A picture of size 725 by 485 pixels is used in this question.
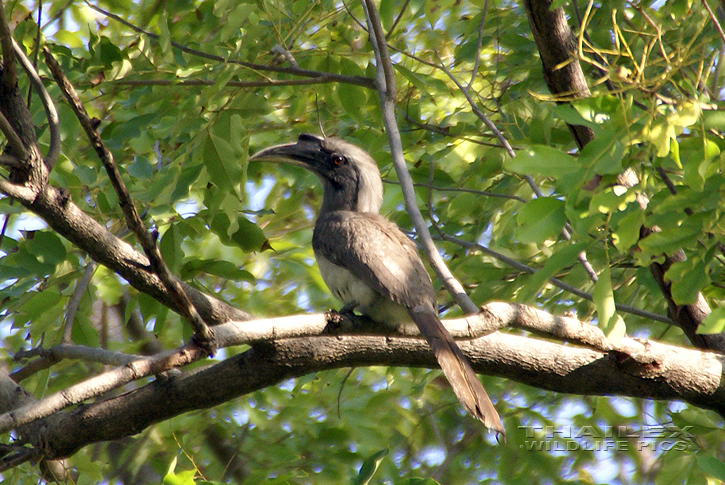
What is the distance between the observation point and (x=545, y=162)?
198 centimetres

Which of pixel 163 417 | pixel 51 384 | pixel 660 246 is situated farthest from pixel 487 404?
pixel 51 384

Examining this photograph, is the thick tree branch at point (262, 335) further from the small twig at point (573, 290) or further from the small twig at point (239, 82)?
the small twig at point (239, 82)

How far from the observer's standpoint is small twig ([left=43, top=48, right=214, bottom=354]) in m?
1.83

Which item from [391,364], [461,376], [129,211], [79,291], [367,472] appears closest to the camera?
[129,211]

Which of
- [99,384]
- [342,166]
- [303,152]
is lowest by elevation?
[99,384]

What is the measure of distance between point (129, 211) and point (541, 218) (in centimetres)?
118

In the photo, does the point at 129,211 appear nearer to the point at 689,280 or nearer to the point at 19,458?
the point at 19,458

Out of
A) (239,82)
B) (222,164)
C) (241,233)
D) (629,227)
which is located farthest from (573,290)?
(239,82)

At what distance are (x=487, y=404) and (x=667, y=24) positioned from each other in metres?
2.09

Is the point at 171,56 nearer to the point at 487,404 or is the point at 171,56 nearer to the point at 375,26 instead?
the point at 375,26

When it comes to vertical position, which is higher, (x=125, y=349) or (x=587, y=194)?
(x=125, y=349)

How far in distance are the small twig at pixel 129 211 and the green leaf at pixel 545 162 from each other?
1005mm

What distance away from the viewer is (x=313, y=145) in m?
4.50

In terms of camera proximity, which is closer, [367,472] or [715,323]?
[715,323]
